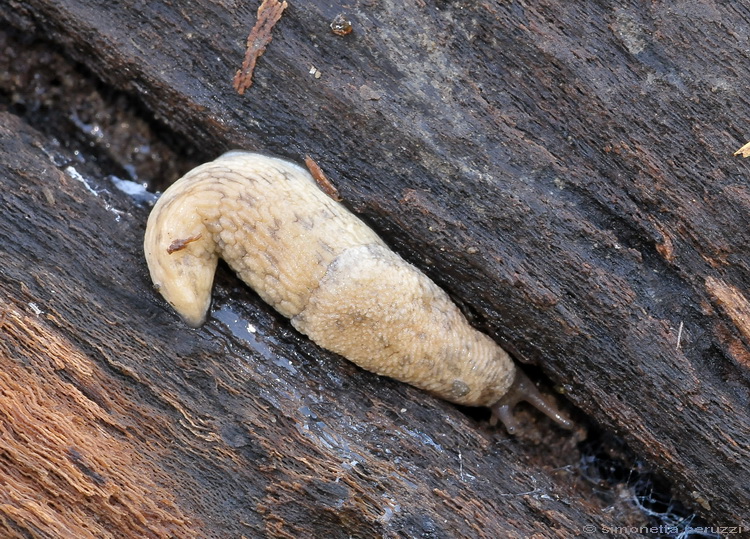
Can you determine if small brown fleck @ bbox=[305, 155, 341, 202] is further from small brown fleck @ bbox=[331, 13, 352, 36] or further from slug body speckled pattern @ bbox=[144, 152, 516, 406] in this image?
small brown fleck @ bbox=[331, 13, 352, 36]

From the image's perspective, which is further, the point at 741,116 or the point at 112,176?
the point at 112,176

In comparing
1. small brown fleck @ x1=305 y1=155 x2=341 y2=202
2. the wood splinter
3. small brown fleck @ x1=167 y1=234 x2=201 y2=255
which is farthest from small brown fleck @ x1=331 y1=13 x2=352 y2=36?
small brown fleck @ x1=167 y1=234 x2=201 y2=255

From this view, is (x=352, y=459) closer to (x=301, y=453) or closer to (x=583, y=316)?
(x=301, y=453)

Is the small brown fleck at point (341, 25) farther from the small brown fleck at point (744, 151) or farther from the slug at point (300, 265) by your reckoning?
the small brown fleck at point (744, 151)

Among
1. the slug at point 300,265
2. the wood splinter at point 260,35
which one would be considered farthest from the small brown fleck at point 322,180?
the wood splinter at point 260,35

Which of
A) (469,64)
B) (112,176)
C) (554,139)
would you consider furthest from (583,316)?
(112,176)

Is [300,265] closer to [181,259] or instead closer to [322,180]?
[322,180]
